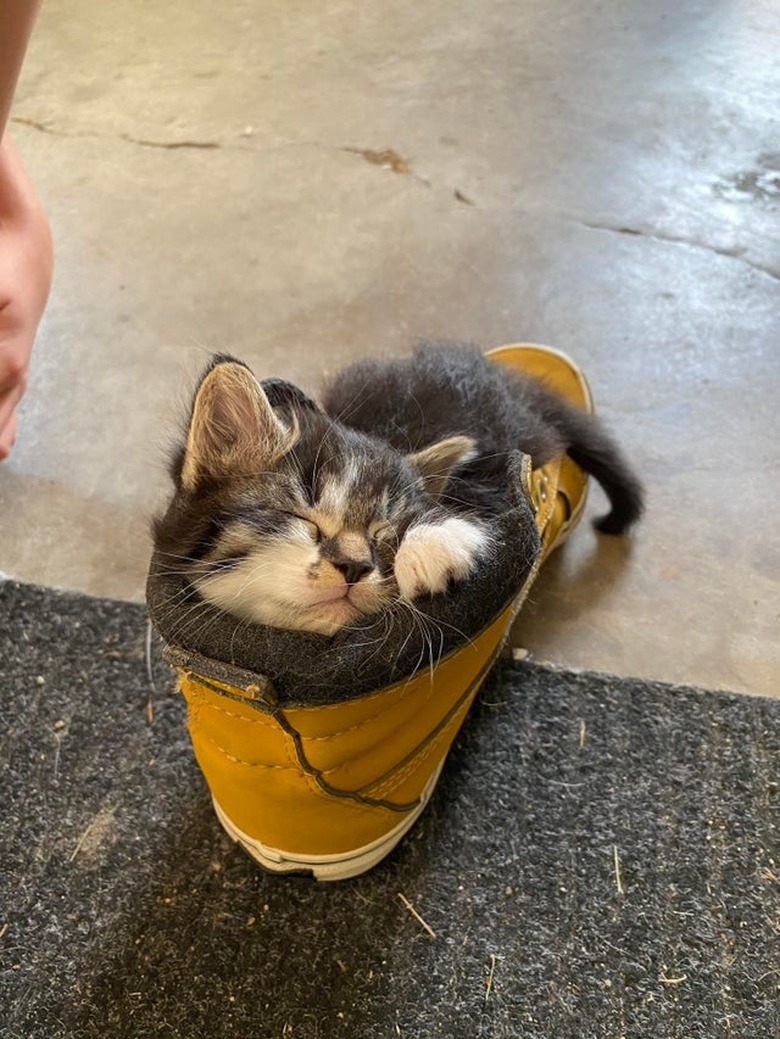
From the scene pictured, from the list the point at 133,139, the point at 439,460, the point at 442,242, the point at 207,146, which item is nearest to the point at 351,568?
the point at 439,460

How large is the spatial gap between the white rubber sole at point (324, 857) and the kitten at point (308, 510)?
0.39 m

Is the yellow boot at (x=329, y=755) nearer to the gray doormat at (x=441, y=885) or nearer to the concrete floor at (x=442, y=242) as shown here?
the gray doormat at (x=441, y=885)

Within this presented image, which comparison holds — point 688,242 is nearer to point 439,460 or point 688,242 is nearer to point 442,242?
point 442,242

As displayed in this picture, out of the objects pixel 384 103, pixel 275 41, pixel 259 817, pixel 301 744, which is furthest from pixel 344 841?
pixel 275 41

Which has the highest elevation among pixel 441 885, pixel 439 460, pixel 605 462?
pixel 439 460

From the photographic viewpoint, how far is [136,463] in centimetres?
168

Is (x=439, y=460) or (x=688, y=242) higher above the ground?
(x=439, y=460)

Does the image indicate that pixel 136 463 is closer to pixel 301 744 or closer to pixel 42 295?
pixel 42 295

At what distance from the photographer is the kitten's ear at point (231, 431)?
3.03 ft

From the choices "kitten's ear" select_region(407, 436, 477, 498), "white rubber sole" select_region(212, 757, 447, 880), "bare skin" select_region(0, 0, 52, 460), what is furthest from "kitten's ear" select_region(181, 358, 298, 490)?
"bare skin" select_region(0, 0, 52, 460)

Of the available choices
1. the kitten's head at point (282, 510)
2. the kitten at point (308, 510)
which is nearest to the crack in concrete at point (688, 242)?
the kitten at point (308, 510)

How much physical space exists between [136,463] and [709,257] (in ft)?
4.58

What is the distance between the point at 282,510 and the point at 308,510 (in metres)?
0.03

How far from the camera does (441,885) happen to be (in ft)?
3.85
